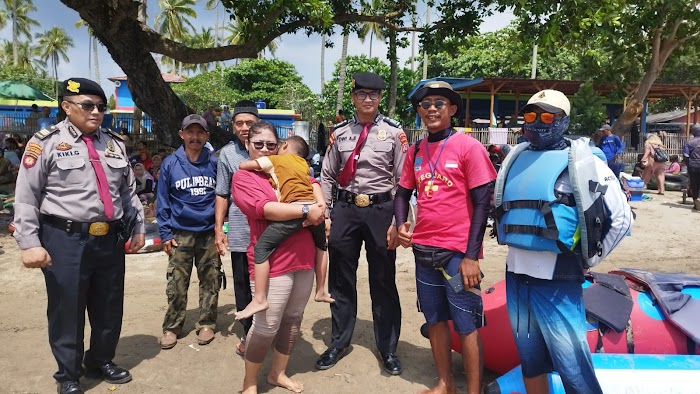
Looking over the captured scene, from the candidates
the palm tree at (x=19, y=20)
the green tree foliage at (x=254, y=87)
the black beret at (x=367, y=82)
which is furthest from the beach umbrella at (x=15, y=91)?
the palm tree at (x=19, y=20)

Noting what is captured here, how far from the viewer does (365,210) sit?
3.77 m

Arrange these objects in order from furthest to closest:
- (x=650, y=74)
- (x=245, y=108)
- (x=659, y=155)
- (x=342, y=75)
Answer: (x=342, y=75), (x=650, y=74), (x=659, y=155), (x=245, y=108)

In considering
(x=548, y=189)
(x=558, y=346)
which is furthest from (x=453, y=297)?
(x=548, y=189)

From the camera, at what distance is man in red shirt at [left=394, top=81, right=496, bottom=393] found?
301 centimetres

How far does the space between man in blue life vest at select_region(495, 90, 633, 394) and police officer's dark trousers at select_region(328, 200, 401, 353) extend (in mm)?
1235

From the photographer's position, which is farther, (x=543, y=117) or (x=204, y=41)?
(x=204, y=41)

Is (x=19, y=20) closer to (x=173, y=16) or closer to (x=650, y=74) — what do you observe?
(x=173, y=16)

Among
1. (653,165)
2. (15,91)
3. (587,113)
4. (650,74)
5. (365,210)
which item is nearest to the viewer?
(365,210)

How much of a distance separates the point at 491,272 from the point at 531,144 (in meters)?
4.11

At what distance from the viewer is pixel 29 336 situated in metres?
4.32

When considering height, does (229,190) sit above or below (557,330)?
above

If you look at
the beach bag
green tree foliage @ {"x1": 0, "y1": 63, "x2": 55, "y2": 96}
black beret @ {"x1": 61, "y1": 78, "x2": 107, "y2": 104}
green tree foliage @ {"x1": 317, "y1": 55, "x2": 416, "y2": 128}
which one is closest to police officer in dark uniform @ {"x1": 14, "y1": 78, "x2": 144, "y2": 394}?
black beret @ {"x1": 61, "y1": 78, "x2": 107, "y2": 104}

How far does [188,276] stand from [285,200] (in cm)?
165

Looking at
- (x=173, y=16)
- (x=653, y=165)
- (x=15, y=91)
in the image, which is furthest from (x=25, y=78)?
(x=653, y=165)
